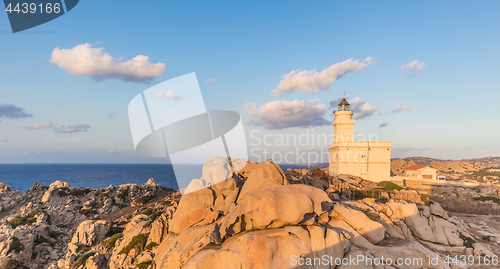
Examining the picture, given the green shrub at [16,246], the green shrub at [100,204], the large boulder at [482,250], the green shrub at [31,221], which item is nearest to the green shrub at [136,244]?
the green shrub at [16,246]

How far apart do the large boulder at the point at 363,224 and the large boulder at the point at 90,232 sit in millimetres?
20259

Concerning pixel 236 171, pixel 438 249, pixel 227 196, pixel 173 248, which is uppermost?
pixel 236 171

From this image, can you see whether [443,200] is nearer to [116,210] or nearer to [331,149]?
[331,149]

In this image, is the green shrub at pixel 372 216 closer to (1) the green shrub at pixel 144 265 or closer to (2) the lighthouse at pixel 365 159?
(1) the green shrub at pixel 144 265

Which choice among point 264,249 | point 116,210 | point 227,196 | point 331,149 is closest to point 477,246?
point 264,249

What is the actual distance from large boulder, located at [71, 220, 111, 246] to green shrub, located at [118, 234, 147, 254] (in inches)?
246

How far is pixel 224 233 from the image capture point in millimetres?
11375

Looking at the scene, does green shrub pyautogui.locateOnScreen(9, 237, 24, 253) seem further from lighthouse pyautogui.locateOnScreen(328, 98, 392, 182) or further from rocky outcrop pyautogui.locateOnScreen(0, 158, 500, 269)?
lighthouse pyautogui.locateOnScreen(328, 98, 392, 182)

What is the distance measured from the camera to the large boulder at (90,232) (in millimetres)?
19484

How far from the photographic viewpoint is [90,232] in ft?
66.0

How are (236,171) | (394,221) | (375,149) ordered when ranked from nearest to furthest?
(394,221) → (236,171) → (375,149)

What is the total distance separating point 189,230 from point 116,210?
24410 millimetres

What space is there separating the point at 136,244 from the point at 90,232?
7.56m

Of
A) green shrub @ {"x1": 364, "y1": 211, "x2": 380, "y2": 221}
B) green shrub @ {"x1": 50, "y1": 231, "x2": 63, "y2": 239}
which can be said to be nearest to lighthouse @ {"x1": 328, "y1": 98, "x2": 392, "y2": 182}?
green shrub @ {"x1": 364, "y1": 211, "x2": 380, "y2": 221}
